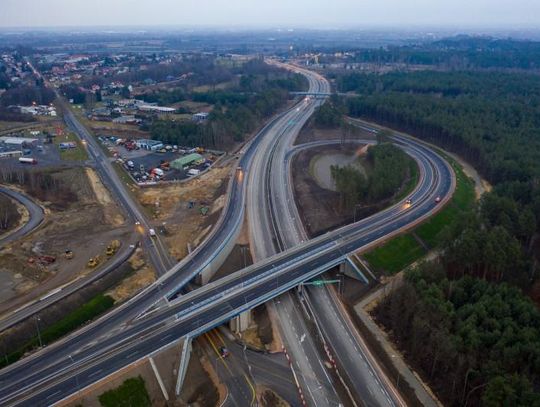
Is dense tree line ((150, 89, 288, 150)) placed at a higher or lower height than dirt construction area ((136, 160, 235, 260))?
higher

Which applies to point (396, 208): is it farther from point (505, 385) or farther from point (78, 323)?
point (78, 323)

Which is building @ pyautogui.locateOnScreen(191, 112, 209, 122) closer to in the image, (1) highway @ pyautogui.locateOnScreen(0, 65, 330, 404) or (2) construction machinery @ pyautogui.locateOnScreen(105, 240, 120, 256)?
(1) highway @ pyautogui.locateOnScreen(0, 65, 330, 404)

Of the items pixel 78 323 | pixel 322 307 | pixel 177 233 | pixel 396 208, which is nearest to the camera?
pixel 78 323

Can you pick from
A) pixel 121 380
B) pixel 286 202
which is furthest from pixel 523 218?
pixel 121 380

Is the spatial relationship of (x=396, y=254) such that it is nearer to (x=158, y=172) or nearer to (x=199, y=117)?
(x=158, y=172)

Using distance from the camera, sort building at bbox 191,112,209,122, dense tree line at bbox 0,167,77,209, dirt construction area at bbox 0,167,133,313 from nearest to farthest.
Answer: dirt construction area at bbox 0,167,133,313, dense tree line at bbox 0,167,77,209, building at bbox 191,112,209,122

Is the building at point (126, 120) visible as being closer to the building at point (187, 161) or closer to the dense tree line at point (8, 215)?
the building at point (187, 161)

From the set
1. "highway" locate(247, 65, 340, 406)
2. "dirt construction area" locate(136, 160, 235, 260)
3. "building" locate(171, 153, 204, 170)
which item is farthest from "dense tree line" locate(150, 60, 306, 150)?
"dirt construction area" locate(136, 160, 235, 260)
